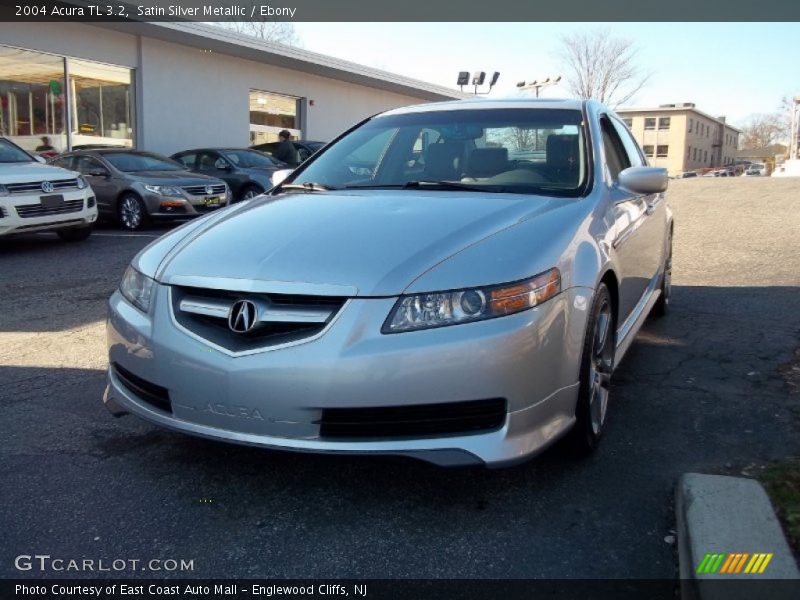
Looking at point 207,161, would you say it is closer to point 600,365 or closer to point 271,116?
point 271,116

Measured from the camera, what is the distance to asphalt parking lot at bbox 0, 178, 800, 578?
255 centimetres

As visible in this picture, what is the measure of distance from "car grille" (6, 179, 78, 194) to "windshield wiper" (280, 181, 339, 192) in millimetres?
6552

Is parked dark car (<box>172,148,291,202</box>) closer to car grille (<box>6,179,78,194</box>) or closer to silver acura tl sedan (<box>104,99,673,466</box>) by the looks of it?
car grille (<box>6,179,78,194</box>)

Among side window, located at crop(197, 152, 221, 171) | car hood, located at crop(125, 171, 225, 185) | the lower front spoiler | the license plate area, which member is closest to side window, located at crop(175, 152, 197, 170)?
side window, located at crop(197, 152, 221, 171)

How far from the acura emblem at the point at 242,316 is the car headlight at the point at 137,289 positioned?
481 millimetres

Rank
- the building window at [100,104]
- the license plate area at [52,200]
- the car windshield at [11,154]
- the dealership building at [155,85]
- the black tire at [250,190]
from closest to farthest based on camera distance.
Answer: the license plate area at [52,200] < the car windshield at [11,154] < the black tire at [250,190] < the dealership building at [155,85] < the building window at [100,104]

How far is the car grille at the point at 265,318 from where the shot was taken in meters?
2.62

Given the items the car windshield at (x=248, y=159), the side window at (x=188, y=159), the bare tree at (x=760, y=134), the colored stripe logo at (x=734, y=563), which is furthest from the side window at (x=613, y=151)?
the bare tree at (x=760, y=134)

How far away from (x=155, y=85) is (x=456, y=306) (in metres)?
17.7

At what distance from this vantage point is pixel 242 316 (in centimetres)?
268

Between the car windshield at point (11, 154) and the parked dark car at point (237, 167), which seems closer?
the car windshield at point (11, 154)

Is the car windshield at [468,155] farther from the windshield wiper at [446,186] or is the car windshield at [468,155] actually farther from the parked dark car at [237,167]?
the parked dark car at [237,167]

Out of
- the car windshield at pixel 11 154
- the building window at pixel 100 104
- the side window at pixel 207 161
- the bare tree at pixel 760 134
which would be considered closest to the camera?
the car windshield at pixel 11 154

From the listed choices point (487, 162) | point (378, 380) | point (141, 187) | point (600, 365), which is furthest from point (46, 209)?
point (378, 380)
